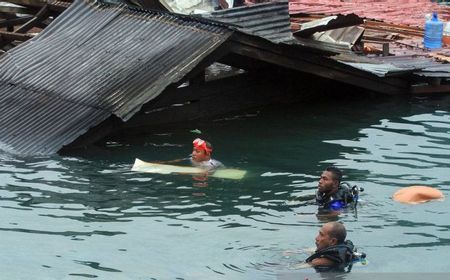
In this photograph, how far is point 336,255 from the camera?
36.7 ft

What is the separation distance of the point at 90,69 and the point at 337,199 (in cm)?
604

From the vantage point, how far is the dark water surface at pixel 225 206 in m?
11.9

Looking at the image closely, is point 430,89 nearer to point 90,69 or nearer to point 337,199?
point 90,69

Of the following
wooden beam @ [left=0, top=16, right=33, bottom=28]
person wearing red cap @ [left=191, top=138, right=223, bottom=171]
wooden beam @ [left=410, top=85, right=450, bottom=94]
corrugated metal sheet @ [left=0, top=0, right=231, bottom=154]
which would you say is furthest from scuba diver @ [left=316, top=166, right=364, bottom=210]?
wooden beam @ [left=0, top=16, right=33, bottom=28]

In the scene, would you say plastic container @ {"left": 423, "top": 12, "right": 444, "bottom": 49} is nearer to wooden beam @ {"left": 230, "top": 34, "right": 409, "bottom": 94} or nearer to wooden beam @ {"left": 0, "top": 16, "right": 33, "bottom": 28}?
wooden beam @ {"left": 230, "top": 34, "right": 409, "bottom": 94}

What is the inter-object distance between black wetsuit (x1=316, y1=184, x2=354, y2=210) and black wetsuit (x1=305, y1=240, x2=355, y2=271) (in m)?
2.34

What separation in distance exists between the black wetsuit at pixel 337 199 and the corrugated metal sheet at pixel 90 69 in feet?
12.8

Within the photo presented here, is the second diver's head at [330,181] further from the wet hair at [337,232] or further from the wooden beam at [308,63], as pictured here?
the wooden beam at [308,63]

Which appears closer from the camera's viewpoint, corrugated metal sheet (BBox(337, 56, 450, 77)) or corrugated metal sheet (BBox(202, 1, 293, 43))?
corrugated metal sheet (BBox(202, 1, 293, 43))

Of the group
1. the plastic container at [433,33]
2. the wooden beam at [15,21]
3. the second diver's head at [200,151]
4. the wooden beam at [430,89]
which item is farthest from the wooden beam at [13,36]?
the plastic container at [433,33]

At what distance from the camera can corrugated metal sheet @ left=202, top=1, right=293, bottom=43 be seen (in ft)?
61.6

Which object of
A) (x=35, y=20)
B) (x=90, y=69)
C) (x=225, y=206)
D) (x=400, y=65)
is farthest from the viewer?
(x=35, y=20)

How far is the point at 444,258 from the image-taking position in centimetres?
1212

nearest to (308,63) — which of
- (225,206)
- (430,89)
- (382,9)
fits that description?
(430,89)
